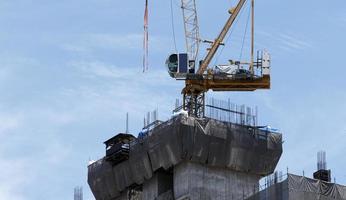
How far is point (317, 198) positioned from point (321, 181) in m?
3.18

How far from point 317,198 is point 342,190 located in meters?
4.80

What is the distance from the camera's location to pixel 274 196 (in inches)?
7603

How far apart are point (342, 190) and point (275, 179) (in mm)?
9371

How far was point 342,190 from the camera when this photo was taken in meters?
196

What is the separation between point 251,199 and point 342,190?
12.5m

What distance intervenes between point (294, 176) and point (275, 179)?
14.1 ft

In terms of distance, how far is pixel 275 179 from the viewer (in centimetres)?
19488

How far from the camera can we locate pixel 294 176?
191 meters

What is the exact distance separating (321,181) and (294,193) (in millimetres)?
6543

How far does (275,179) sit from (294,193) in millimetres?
4934

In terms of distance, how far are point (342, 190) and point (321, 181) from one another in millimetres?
3237

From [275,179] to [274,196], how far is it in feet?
9.12

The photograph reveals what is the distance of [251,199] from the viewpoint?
655ft
